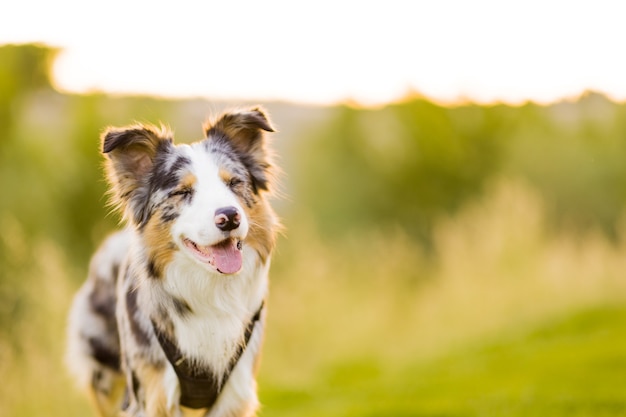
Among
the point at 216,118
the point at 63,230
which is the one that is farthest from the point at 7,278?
the point at 216,118

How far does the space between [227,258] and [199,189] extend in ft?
1.34

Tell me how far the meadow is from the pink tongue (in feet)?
7.14

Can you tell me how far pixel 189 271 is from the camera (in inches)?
182

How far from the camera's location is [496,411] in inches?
299

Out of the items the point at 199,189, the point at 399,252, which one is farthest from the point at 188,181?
the point at 399,252

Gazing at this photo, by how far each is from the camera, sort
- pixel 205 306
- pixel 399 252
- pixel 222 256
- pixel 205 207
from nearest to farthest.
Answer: pixel 205 207, pixel 222 256, pixel 205 306, pixel 399 252

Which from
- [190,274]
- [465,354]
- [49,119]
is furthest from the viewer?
[49,119]

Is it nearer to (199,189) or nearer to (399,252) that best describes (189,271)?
(199,189)

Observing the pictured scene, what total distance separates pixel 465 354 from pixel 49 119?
7277mm

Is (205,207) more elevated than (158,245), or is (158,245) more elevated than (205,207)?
(205,207)

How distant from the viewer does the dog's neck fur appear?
15.2ft

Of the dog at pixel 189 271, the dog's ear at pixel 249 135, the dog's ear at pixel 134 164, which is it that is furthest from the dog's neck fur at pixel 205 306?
the dog's ear at pixel 249 135

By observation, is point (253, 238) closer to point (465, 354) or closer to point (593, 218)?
point (465, 354)

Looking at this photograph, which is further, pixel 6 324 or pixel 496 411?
pixel 6 324
